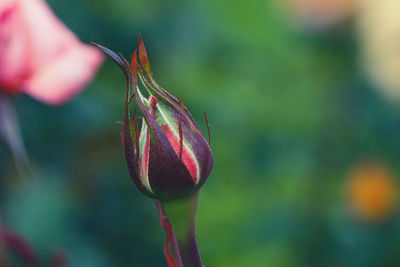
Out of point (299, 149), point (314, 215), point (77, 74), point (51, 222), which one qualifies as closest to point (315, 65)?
point (299, 149)

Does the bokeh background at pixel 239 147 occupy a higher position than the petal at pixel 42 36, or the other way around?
the petal at pixel 42 36

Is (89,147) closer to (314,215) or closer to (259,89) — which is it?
(314,215)

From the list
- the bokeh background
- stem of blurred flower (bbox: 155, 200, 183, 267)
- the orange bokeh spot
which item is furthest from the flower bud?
the orange bokeh spot

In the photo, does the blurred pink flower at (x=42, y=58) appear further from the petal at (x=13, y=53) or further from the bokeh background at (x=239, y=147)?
the bokeh background at (x=239, y=147)

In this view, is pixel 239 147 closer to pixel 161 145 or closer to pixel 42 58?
pixel 42 58

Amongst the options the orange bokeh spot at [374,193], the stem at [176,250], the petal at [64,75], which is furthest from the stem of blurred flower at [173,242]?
the orange bokeh spot at [374,193]

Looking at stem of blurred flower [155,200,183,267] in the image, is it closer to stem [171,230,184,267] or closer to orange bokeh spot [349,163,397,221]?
stem [171,230,184,267]

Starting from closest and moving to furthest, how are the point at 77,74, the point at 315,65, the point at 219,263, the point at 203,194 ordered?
1. the point at 77,74
2. the point at 219,263
3. the point at 203,194
4. the point at 315,65
